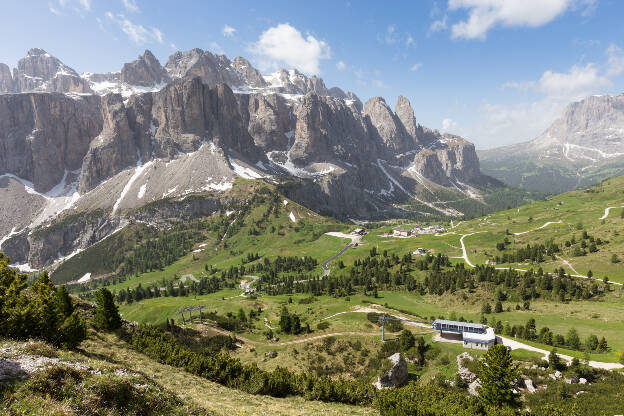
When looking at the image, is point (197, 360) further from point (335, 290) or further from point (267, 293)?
point (267, 293)

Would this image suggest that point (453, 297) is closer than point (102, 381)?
No

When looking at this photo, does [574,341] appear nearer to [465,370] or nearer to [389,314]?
[465,370]

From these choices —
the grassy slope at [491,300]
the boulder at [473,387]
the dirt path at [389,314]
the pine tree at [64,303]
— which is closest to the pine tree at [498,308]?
the grassy slope at [491,300]

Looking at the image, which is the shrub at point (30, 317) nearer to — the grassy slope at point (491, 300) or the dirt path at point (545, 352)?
the grassy slope at point (491, 300)

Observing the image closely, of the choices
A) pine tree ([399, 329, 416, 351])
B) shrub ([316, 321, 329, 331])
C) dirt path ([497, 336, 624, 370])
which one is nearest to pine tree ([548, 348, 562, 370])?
dirt path ([497, 336, 624, 370])

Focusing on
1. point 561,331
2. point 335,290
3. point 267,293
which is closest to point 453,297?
point 561,331

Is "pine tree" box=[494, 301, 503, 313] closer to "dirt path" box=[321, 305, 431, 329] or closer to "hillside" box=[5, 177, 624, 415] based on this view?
"hillside" box=[5, 177, 624, 415]

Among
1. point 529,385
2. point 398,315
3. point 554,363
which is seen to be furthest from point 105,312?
point 554,363
